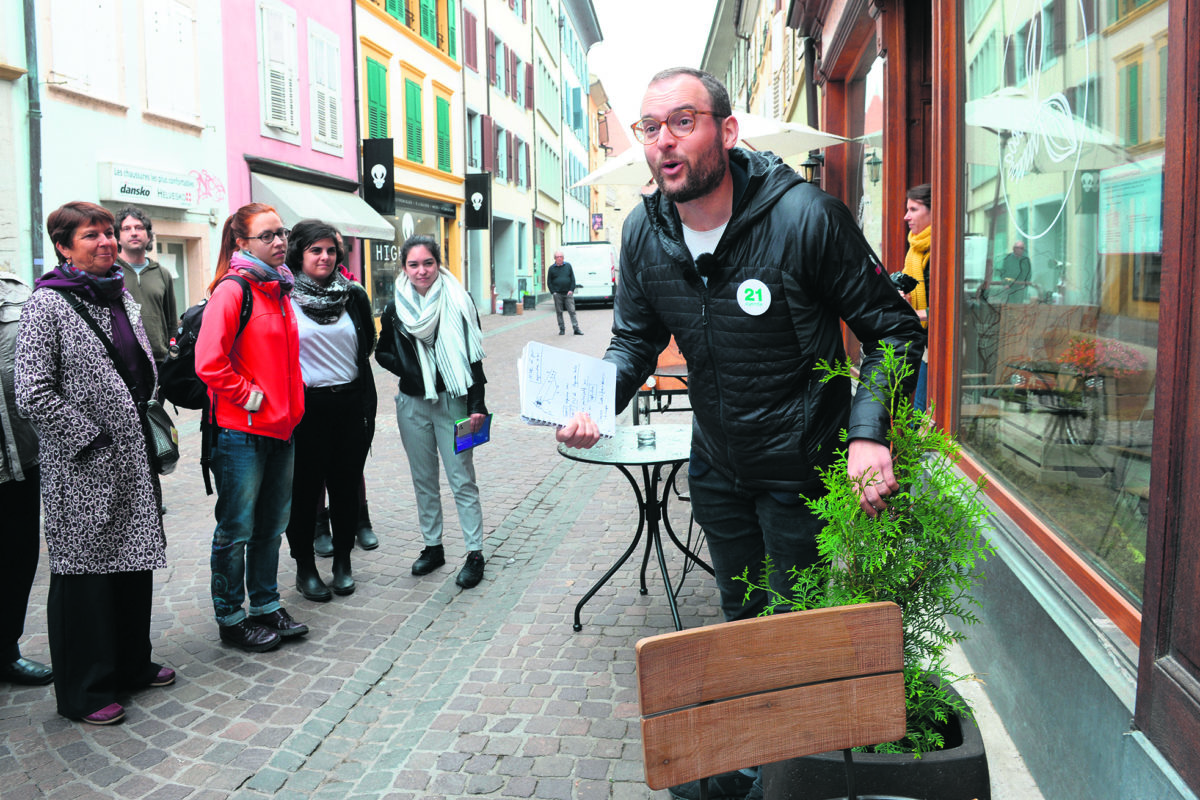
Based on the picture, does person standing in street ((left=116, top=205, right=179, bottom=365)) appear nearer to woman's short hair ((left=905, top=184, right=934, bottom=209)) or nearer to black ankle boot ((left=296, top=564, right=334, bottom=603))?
black ankle boot ((left=296, top=564, right=334, bottom=603))

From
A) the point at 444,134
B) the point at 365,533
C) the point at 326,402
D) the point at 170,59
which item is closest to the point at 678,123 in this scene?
the point at 326,402

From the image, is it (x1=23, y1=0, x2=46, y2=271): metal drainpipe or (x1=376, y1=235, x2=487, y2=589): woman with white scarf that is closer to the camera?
(x1=376, y1=235, x2=487, y2=589): woman with white scarf

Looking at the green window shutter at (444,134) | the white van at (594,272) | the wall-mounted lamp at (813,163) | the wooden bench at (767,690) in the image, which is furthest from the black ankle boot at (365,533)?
the white van at (594,272)

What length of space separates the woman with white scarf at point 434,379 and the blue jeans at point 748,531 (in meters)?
2.46

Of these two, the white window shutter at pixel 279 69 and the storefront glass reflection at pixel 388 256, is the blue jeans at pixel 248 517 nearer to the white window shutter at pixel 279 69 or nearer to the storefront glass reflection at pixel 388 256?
the white window shutter at pixel 279 69

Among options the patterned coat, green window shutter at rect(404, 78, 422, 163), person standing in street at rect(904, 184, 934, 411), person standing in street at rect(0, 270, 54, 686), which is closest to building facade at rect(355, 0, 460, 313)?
green window shutter at rect(404, 78, 422, 163)

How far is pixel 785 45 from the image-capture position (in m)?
16.1

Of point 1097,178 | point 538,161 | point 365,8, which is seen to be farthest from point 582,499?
point 538,161

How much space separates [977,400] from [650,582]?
6.17ft

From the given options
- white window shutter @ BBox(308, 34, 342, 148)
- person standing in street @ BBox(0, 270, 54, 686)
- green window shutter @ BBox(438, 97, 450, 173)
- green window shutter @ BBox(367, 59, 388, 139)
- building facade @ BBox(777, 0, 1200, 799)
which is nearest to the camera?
building facade @ BBox(777, 0, 1200, 799)

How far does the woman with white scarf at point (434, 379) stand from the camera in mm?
5051

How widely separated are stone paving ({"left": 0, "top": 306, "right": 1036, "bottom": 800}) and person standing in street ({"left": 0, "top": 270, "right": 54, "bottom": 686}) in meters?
0.13

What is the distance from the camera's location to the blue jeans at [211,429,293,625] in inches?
161

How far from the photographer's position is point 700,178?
2.40 meters
